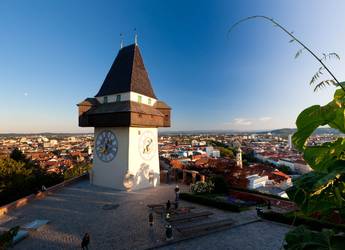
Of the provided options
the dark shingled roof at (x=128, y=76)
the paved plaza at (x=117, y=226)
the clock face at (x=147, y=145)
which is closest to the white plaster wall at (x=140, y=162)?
the clock face at (x=147, y=145)

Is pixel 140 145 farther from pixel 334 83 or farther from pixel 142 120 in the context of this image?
pixel 334 83

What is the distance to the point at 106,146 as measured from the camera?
21438 mm

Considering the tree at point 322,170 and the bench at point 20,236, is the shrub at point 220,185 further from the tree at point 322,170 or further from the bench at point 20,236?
the tree at point 322,170

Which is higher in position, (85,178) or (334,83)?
(334,83)

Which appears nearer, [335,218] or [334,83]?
[334,83]

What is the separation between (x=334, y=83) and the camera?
1348 millimetres

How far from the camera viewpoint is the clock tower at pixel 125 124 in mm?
19953

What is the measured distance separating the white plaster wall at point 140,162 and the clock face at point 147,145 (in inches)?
6.0

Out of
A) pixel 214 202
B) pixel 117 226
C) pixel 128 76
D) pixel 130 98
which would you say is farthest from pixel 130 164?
pixel 128 76

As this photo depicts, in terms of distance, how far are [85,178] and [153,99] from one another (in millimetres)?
12324

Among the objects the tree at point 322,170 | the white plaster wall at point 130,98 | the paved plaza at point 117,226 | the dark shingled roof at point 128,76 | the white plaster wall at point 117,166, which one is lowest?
the paved plaza at point 117,226

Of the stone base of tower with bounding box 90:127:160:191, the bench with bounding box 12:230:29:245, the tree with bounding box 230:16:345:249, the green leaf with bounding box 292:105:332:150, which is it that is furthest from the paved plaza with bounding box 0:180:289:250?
the green leaf with bounding box 292:105:332:150

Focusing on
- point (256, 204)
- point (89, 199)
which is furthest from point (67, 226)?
point (256, 204)

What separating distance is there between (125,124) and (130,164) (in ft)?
11.8
